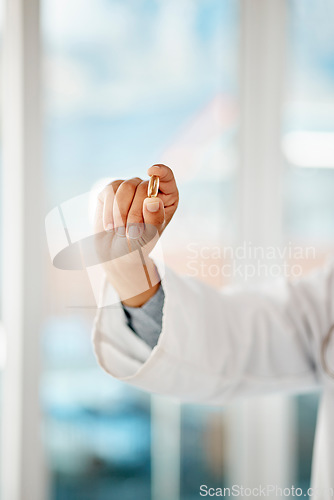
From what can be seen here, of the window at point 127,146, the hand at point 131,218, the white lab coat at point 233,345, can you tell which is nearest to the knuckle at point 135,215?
the hand at point 131,218

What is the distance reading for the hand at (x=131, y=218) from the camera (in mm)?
304

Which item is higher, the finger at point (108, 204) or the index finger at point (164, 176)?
the index finger at point (164, 176)

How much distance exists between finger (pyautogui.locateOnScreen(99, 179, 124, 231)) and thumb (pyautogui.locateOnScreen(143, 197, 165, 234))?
2 cm

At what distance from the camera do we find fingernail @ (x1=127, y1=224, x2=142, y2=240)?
31cm

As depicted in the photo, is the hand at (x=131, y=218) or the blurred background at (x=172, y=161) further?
the blurred background at (x=172, y=161)

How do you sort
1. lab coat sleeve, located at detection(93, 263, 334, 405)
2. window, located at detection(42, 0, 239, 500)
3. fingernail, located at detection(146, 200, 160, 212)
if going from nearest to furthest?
fingernail, located at detection(146, 200, 160, 212) → lab coat sleeve, located at detection(93, 263, 334, 405) → window, located at detection(42, 0, 239, 500)

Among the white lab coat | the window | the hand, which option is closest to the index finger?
the hand

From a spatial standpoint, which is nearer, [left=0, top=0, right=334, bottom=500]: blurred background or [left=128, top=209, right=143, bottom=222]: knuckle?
[left=128, top=209, right=143, bottom=222]: knuckle

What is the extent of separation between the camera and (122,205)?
0.30 m

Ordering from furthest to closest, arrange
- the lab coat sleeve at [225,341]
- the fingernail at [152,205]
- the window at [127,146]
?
the window at [127,146] → the lab coat sleeve at [225,341] → the fingernail at [152,205]

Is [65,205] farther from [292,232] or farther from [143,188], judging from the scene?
[292,232]

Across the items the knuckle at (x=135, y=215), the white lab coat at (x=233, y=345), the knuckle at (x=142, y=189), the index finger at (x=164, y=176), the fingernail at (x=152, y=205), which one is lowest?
the white lab coat at (x=233, y=345)

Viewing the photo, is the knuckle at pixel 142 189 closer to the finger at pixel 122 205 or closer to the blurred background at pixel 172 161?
the finger at pixel 122 205

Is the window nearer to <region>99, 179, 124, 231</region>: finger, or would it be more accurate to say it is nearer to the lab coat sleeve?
the lab coat sleeve
